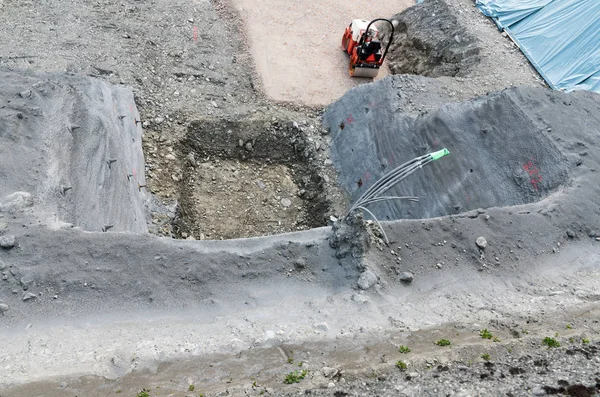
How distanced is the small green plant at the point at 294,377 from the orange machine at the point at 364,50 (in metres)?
12.0

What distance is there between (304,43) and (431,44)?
4366 millimetres

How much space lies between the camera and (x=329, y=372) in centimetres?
643

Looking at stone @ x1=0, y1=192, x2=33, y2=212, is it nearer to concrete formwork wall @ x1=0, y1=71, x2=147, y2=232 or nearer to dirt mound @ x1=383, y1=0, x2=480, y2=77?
concrete formwork wall @ x1=0, y1=71, x2=147, y2=232

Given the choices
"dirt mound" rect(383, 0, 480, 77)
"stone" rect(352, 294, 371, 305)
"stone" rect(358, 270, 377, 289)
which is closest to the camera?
"stone" rect(352, 294, 371, 305)

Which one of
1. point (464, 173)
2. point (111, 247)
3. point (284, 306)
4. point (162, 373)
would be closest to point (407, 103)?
point (464, 173)

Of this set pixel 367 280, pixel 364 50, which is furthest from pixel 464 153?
pixel 364 50

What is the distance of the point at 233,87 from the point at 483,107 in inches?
293

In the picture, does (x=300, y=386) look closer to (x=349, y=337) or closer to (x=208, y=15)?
(x=349, y=337)

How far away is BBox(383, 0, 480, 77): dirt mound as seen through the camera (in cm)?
1628

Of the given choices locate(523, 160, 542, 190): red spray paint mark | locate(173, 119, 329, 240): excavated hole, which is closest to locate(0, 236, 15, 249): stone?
locate(173, 119, 329, 240): excavated hole

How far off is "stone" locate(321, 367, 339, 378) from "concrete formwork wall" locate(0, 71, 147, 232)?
4962 millimetres

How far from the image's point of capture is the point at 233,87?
15.5 meters

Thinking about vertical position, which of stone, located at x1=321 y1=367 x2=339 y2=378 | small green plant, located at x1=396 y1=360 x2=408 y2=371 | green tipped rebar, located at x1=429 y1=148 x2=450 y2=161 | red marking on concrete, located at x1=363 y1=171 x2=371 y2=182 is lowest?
red marking on concrete, located at x1=363 y1=171 x2=371 y2=182

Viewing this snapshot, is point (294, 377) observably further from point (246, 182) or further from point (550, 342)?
point (246, 182)
